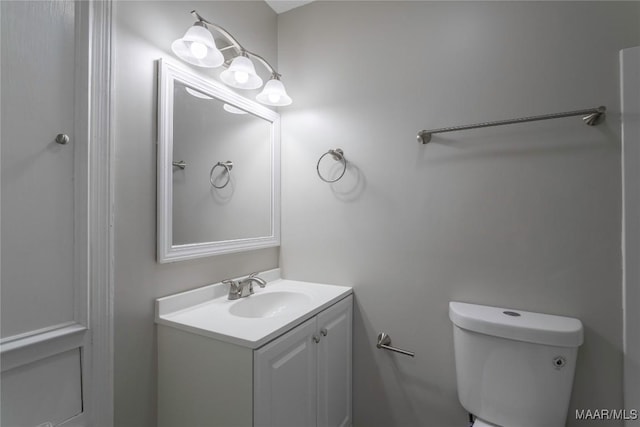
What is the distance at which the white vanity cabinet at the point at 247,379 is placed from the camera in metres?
0.93

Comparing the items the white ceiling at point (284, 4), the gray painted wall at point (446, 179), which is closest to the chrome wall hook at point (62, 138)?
the gray painted wall at point (446, 179)

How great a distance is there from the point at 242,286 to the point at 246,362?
0.49 m

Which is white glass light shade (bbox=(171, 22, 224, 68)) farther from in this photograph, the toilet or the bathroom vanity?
the toilet

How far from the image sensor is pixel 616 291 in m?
1.08

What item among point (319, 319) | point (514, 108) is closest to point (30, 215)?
point (319, 319)

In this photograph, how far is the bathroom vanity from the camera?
0.94 meters

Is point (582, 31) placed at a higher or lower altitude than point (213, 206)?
higher

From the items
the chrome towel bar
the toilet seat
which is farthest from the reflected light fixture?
the toilet seat

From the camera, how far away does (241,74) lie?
1.34 m

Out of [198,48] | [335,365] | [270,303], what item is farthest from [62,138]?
[335,365]

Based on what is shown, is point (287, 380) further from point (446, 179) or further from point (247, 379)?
point (446, 179)

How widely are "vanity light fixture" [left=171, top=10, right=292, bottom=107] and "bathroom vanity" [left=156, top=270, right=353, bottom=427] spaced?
38.1 inches

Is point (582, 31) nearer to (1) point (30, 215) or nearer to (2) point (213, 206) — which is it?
(2) point (213, 206)

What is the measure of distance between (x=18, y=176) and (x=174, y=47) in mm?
693
